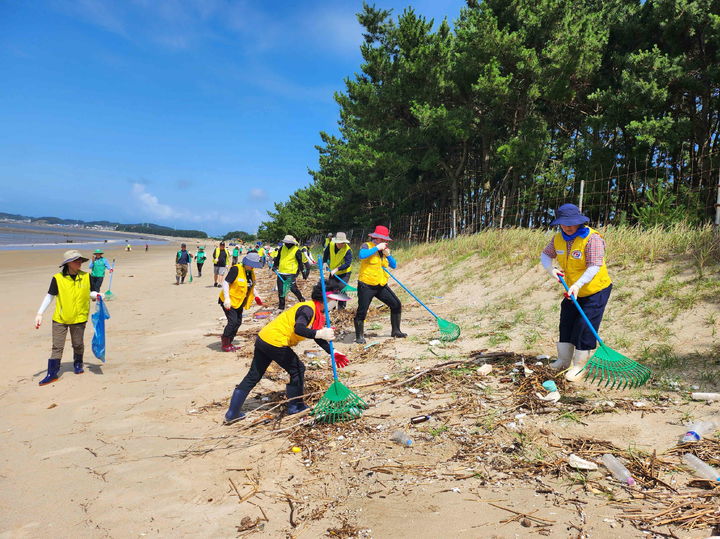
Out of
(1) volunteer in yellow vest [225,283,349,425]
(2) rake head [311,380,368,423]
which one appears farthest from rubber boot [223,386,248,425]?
(2) rake head [311,380,368,423]

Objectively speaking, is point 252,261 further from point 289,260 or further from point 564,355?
point 564,355

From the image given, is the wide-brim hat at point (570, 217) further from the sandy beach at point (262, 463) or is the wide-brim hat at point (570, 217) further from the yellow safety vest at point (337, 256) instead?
the yellow safety vest at point (337, 256)

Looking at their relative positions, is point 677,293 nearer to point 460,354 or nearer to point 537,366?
point 537,366

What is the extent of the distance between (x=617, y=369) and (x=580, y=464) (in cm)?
149

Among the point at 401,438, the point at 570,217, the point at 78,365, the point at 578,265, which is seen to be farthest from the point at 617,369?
the point at 78,365

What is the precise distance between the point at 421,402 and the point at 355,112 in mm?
15828

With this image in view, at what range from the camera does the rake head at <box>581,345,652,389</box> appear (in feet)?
13.2

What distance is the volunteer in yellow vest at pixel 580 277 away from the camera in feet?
14.0

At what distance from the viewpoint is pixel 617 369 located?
4.12m

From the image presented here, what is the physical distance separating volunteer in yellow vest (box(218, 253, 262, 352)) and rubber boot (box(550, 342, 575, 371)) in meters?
4.56

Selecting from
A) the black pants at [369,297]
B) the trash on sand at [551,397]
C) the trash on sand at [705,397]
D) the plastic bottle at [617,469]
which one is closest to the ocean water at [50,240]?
the black pants at [369,297]

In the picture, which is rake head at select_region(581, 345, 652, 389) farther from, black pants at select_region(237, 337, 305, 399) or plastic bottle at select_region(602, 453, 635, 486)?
black pants at select_region(237, 337, 305, 399)

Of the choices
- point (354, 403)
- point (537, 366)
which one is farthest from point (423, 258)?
point (354, 403)

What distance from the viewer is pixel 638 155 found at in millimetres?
14672
